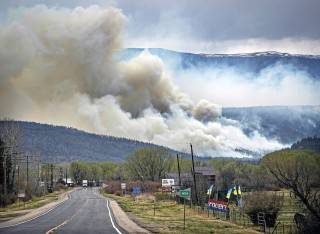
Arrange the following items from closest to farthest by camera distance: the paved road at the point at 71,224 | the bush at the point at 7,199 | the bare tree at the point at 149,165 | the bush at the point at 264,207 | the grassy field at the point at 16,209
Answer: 1. the paved road at the point at 71,224
2. the bush at the point at 264,207
3. the grassy field at the point at 16,209
4. the bush at the point at 7,199
5. the bare tree at the point at 149,165

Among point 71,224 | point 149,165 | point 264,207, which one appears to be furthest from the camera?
point 149,165

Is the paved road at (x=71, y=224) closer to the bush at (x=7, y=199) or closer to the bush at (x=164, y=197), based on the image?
the bush at (x=7, y=199)

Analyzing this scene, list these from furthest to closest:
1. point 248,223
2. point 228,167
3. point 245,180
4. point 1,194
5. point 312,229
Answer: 1. point 228,167
2. point 245,180
3. point 1,194
4. point 248,223
5. point 312,229

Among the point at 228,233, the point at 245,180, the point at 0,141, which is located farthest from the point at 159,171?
the point at 228,233

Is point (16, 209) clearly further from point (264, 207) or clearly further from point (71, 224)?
point (264, 207)

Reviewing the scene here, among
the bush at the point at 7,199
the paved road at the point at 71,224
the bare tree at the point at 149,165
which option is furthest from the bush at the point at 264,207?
the bare tree at the point at 149,165

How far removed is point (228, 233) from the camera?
3978cm

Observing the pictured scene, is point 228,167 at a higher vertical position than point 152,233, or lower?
higher

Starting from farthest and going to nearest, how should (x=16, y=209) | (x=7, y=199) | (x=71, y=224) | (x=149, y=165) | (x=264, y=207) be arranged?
(x=149, y=165)
(x=7, y=199)
(x=16, y=209)
(x=264, y=207)
(x=71, y=224)

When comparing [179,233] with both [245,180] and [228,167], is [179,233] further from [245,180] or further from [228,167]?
[228,167]

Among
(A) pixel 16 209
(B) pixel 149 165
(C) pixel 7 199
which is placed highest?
(B) pixel 149 165

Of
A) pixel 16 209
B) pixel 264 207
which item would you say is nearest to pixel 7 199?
pixel 16 209

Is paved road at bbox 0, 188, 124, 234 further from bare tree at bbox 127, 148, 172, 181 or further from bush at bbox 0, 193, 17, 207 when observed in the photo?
bare tree at bbox 127, 148, 172, 181

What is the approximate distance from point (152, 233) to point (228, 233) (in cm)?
536
